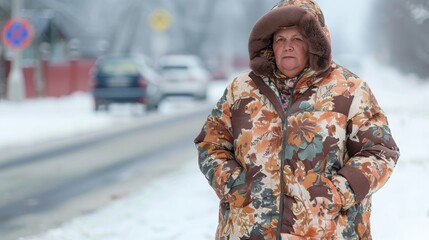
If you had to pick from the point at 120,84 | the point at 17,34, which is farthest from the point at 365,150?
the point at 120,84

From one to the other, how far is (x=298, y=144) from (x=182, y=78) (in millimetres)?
26746

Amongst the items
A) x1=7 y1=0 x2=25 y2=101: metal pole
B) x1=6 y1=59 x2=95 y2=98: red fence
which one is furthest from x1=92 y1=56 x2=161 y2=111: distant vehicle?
x1=6 y1=59 x2=95 y2=98: red fence

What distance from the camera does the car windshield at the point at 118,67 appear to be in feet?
76.4

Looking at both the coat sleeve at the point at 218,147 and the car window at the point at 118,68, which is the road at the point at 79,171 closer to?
the coat sleeve at the point at 218,147

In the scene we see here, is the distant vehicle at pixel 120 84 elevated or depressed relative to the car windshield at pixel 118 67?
depressed

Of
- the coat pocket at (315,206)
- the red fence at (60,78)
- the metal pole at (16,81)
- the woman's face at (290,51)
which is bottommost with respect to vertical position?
the red fence at (60,78)

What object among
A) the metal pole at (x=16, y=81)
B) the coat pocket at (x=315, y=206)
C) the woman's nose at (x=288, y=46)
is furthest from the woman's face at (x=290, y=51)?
the metal pole at (x=16, y=81)

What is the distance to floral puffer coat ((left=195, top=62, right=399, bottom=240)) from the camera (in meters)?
2.87

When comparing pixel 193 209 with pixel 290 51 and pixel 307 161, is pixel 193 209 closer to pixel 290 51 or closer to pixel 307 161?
pixel 290 51

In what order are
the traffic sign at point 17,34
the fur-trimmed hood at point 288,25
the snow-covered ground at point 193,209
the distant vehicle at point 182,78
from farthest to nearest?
the distant vehicle at point 182,78
the traffic sign at point 17,34
the snow-covered ground at point 193,209
the fur-trimmed hood at point 288,25

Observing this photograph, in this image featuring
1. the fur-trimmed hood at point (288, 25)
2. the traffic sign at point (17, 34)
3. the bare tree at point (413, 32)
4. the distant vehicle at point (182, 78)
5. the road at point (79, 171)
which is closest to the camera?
the fur-trimmed hood at point (288, 25)

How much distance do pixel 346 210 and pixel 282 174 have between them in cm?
28

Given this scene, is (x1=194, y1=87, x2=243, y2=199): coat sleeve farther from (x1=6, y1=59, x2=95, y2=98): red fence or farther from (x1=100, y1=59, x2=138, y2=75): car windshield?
(x1=6, y1=59, x2=95, y2=98): red fence

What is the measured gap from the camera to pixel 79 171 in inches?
443
